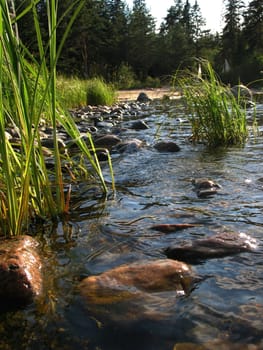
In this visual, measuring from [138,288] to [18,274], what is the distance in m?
0.43

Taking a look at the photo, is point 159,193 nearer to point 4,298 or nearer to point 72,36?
point 4,298

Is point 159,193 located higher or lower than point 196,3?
lower

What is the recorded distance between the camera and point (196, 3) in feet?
176

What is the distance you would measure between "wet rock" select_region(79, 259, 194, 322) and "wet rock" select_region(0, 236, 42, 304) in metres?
0.18

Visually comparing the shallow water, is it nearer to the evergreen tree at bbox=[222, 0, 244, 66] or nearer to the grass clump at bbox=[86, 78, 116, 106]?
the grass clump at bbox=[86, 78, 116, 106]

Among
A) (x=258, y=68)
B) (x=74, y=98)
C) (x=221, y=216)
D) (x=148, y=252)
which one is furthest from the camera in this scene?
(x=258, y=68)

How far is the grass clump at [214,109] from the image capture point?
155 inches

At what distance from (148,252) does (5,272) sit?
0.65 metres

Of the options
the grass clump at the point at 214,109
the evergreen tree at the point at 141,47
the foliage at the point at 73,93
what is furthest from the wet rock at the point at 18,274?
the evergreen tree at the point at 141,47

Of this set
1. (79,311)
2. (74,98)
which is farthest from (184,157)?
(74,98)

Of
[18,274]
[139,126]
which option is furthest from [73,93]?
[18,274]

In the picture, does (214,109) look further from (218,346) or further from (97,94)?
(97,94)

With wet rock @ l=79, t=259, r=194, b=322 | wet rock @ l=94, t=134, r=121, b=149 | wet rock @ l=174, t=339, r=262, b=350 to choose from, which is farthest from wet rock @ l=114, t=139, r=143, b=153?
wet rock @ l=174, t=339, r=262, b=350

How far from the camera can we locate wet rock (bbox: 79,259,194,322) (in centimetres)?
127
